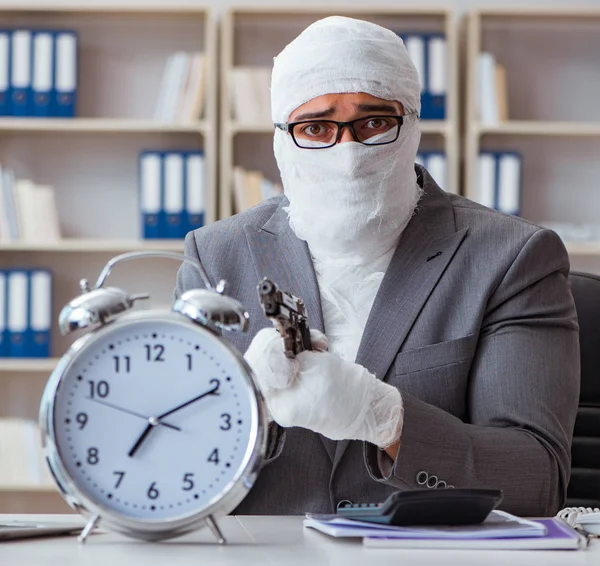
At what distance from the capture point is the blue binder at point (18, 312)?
361 centimetres

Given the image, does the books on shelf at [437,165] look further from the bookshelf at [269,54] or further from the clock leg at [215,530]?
the clock leg at [215,530]

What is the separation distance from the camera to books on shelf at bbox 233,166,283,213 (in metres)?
3.70

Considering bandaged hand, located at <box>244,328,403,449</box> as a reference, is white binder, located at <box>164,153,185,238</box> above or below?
above

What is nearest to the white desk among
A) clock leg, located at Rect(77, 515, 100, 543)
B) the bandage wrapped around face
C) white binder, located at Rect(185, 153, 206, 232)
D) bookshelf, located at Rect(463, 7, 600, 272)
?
clock leg, located at Rect(77, 515, 100, 543)

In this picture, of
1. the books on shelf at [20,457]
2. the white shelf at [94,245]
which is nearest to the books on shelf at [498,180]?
the white shelf at [94,245]

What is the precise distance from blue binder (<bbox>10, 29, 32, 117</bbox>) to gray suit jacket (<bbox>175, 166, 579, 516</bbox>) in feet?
7.55

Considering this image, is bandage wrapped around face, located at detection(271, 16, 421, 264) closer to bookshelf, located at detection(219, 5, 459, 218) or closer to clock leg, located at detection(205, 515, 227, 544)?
clock leg, located at detection(205, 515, 227, 544)

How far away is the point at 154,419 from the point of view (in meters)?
0.87

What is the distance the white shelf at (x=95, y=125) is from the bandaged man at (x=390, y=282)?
6.89 ft

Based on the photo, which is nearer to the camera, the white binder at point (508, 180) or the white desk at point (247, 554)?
the white desk at point (247, 554)

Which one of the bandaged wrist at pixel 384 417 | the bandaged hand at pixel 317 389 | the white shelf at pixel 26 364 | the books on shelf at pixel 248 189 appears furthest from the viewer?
the books on shelf at pixel 248 189

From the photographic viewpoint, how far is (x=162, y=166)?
11.9ft

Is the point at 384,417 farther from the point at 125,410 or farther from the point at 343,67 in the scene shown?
the point at 343,67

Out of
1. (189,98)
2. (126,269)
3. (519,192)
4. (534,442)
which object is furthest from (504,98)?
(534,442)
